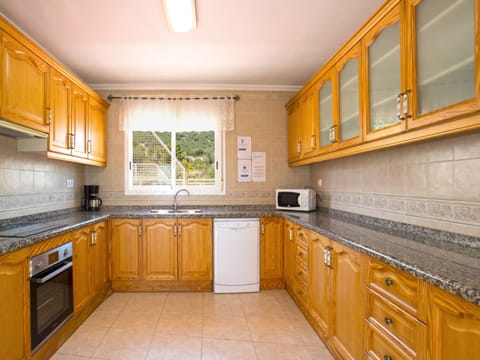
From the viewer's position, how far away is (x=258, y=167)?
12.5 feet

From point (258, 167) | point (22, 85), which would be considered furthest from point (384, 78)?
point (22, 85)

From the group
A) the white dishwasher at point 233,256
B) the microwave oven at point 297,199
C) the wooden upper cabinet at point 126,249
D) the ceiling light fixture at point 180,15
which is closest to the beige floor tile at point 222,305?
the white dishwasher at point 233,256

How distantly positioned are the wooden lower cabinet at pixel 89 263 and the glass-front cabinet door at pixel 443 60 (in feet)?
8.27

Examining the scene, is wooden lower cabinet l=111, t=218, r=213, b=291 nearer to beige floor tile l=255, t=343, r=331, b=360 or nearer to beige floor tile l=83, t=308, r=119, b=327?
beige floor tile l=83, t=308, r=119, b=327

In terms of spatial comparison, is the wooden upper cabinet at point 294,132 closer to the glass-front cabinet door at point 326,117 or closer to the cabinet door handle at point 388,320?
the glass-front cabinet door at point 326,117

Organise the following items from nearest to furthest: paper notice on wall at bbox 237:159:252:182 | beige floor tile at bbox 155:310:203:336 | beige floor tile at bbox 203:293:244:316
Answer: beige floor tile at bbox 155:310:203:336 < beige floor tile at bbox 203:293:244:316 < paper notice on wall at bbox 237:159:252:182

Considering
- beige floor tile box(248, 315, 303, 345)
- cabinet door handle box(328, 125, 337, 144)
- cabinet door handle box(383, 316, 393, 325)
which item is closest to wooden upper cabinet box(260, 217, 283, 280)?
beige floor tile box(248, 315, 303, 345)

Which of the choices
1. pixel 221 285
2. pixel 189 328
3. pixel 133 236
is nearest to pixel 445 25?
pixel 189 328

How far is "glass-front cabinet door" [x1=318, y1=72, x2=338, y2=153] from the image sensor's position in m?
2.43

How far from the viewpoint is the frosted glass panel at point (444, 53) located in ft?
3.92

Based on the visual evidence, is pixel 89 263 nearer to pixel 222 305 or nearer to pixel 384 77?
pixel 222 305

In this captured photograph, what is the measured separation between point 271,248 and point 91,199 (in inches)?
84.8

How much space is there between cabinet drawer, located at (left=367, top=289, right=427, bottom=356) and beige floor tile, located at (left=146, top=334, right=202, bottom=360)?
3.99ft

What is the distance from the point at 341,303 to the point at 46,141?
8.11 ft
